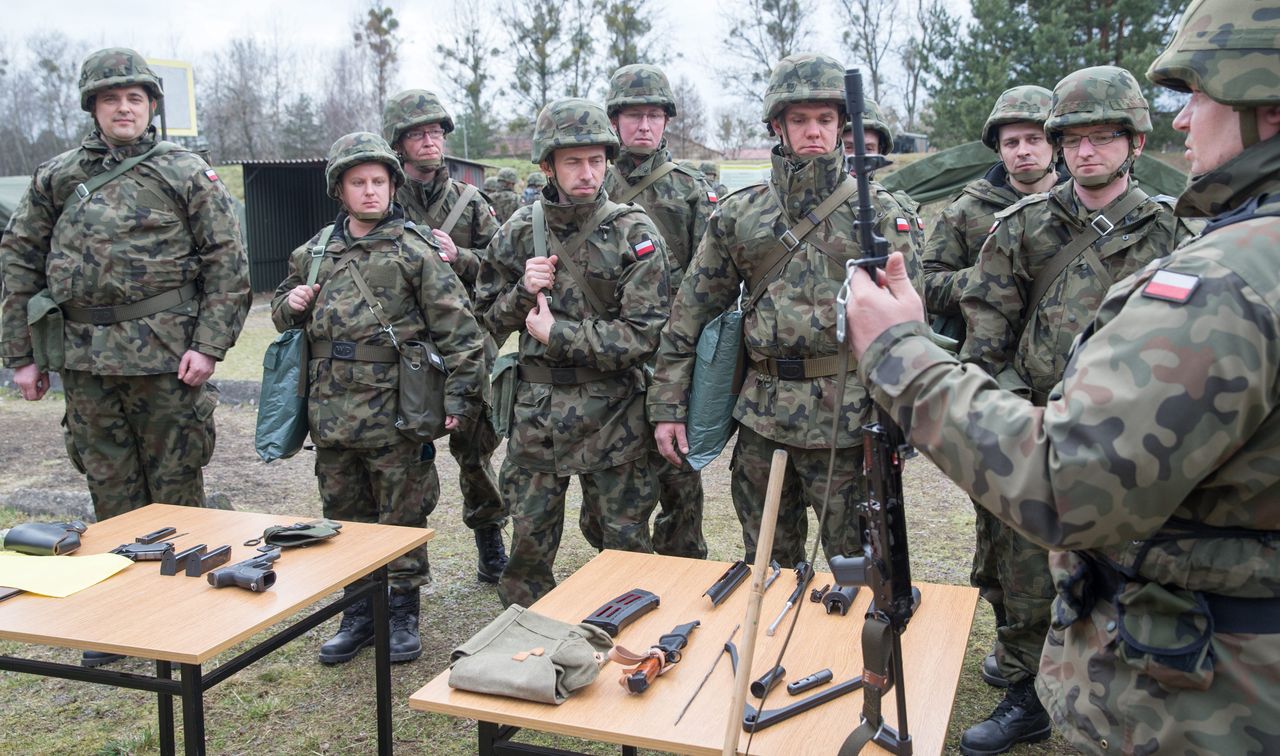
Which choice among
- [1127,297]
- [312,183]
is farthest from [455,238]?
[312,183]

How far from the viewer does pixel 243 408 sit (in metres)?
9.95

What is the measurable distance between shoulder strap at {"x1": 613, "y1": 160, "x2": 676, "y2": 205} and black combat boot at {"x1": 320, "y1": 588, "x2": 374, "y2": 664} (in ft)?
8.15

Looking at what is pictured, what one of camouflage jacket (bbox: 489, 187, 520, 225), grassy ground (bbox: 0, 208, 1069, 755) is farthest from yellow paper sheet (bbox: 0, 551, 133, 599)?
camouflage jacket (bbox: 489, 187, 520, 225)

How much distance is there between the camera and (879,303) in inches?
70.7

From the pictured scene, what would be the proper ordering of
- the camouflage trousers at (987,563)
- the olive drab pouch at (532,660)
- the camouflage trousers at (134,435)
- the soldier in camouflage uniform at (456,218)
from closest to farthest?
1. the olive drab pouch at (532,660)
2. the camouflage trousers at (987,563)
3. the camouflage trousers at (134,435)
4. the soldier in camouflage uniform at (456,218)

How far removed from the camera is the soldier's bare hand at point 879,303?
1.78m

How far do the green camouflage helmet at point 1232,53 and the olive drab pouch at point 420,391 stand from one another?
3.29 metres

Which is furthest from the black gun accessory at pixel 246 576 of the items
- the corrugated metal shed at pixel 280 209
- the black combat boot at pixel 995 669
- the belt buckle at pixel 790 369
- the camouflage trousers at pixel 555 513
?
the corrugated metal shed at pixel 280 209

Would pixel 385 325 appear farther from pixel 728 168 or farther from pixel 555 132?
pixel 728 168

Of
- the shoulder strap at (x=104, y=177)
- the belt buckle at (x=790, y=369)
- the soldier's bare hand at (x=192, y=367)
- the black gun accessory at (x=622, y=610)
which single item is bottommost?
the black gun accessory at (x=622, y=610)

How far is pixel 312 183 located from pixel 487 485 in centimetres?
1710

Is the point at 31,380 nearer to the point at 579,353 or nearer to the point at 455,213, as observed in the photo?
the point at 455,213

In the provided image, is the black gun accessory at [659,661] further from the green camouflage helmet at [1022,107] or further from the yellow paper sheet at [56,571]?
the green camouflage helmet at [1022,107]

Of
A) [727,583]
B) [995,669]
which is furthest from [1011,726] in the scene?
[727,583]
